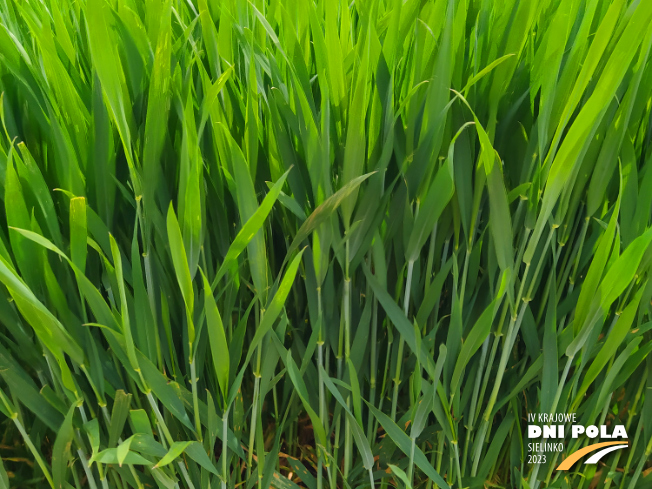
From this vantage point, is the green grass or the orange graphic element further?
the orange graphic element

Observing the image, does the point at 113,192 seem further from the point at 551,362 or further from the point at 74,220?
the point at 551,362

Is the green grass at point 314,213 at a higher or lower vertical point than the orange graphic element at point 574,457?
higher

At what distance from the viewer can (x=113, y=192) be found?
479 mm

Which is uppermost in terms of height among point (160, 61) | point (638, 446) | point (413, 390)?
point (160, 61)

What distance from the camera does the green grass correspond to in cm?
44

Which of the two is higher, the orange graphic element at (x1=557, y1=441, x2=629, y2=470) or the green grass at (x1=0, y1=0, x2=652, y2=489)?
the green grass at (x1=0, y1=0, x2=652, y2=489)

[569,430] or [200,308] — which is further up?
[200,308]

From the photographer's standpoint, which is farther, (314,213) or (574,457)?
(574,457)

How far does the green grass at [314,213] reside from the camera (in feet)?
1.44

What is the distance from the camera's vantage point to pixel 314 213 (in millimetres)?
437

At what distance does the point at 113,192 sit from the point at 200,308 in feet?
0.45

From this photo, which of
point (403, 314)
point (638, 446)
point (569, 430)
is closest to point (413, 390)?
point (403, 314)

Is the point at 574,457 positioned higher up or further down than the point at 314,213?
further down

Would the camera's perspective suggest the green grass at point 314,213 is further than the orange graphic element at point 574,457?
No
